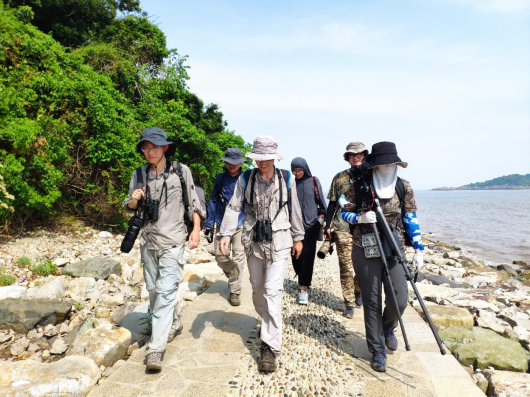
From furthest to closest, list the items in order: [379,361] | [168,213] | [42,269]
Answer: [42,269] → [168,213] → [379,361]

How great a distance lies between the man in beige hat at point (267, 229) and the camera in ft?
11.2

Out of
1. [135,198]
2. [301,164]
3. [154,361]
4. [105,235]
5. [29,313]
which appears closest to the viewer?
[154,361]

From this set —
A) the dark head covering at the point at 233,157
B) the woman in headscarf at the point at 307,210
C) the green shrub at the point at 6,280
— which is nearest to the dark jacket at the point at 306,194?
the woman in headscarf at the point at 307,210

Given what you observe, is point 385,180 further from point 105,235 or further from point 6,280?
point 105,235

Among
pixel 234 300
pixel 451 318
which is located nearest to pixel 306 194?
pixel 234 300

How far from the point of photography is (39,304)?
5.27 meters

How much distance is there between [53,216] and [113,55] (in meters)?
8.63

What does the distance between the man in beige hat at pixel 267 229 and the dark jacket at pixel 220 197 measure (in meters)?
1.56

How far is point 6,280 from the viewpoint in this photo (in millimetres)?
6289

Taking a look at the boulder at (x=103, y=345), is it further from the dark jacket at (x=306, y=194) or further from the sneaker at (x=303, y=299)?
the dark jacket at (x=306, y=194)

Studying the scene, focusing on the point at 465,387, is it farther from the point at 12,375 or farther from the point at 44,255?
the point at 44,255

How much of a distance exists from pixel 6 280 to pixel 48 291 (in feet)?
3.12

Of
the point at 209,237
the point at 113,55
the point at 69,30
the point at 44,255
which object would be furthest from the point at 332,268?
the point at 69,30

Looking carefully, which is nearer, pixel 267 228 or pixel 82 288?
pixel 267 228
